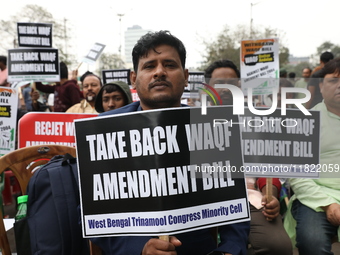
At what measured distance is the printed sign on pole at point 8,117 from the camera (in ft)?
14.4

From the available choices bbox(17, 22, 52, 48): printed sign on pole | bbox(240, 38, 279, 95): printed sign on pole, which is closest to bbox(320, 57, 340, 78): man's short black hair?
bbox(240, 38, 279, 95): printed sign on pole

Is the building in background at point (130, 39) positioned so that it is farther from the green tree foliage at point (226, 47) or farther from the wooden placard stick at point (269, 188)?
the wooden placard stick at point (269, 188)

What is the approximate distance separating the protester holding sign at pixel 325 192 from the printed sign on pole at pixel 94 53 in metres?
6.25

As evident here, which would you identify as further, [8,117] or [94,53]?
[94,53]

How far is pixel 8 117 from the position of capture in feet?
14.8

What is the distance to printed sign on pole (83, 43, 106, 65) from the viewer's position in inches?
320

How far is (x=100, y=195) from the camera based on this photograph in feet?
5.44

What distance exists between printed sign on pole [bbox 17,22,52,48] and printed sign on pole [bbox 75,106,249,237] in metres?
5.44

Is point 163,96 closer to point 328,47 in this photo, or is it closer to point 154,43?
point 154,43

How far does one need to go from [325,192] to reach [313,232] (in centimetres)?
27

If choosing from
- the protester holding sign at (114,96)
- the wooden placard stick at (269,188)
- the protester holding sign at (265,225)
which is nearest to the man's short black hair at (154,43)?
the wooden placard stick at (269,188)

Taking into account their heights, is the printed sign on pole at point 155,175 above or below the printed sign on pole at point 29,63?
below

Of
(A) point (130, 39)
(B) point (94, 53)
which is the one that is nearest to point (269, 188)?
(B) point (94, 53)

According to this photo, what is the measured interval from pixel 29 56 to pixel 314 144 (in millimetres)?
5064
